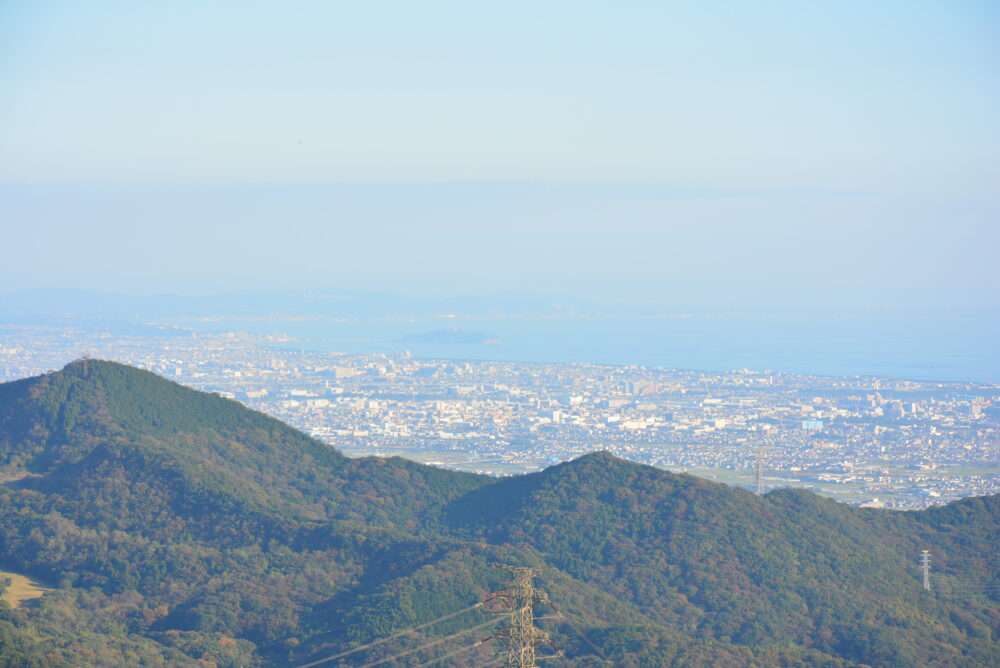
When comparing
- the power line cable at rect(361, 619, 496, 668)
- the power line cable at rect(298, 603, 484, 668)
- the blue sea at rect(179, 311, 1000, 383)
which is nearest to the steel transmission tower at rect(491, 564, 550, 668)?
the power line cable at rect(361, 619, 496, 668)

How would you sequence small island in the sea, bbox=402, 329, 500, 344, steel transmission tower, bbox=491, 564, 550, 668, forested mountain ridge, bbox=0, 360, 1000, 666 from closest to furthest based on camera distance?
steel transmission tower, bbox=491, 564, 550, 668 → forested mountain ridge, bbox=0, 360, 1000, 666 → small island in the sea, bbox=402, 329, 500, 344

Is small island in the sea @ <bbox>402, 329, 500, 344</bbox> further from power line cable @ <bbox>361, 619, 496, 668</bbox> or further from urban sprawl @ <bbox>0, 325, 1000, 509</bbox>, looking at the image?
power line cable @ <bbox>361, 619, 496, 668</bbox>

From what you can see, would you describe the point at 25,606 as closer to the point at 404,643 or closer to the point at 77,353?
the point at 404,643

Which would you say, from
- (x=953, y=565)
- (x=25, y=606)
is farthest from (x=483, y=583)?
(x=953, y=565)

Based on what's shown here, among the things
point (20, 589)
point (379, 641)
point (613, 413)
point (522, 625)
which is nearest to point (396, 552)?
Answer: point (379, 641)

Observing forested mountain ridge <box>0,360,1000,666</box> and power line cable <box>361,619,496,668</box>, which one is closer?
power line cable <box>361,619,496,668</box>

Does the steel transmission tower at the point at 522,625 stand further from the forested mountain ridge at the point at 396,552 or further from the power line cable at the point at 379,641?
the power line cable at the point at 379,641
